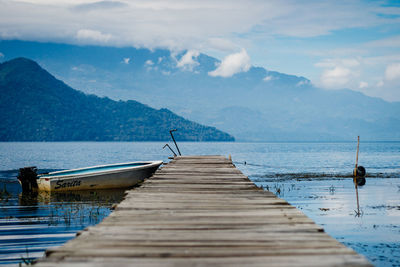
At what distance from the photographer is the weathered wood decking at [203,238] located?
187 inches

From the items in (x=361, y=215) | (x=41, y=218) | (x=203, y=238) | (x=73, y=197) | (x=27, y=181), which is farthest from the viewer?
(x=27, y=181)

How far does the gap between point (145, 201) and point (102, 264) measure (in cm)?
453

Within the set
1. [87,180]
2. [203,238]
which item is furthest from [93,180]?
[203,238]

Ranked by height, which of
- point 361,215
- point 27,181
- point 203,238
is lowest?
point 361,215

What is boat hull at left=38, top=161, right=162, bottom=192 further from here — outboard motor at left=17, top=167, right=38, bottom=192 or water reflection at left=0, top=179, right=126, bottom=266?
water reflection at left=0, top=179, right=126, bottom=266

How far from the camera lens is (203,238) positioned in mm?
5758

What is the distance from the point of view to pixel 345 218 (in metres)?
16.5

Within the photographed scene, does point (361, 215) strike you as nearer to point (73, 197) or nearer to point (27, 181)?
point (73, 197)

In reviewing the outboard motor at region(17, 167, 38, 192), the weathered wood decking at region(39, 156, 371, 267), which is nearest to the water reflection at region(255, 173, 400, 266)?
the weathered wood decking at region(39, 156, 371, 267)

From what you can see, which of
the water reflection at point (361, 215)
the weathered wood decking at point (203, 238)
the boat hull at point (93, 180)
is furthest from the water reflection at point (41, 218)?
the water reflection at point (361, 215)

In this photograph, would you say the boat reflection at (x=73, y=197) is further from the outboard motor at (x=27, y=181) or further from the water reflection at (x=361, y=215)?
the water reflection at (x=361, y=215)

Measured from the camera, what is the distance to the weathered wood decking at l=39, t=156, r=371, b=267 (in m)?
4.76

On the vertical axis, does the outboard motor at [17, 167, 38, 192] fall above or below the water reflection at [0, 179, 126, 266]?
above

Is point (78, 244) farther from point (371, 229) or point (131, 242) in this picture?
point (371, 229)
